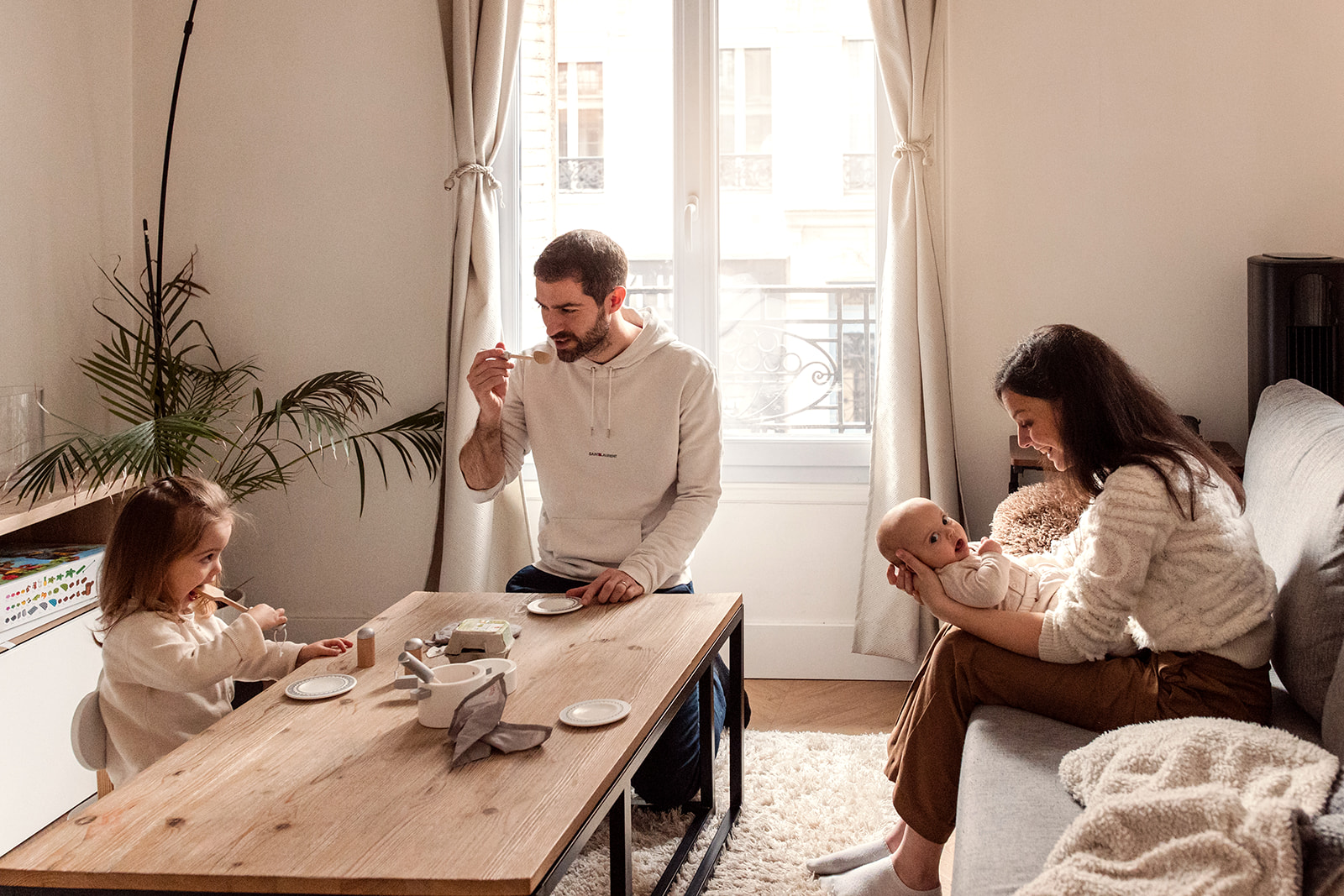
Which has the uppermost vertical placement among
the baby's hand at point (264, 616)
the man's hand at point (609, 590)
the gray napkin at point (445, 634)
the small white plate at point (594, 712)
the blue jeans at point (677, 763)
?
the baby's hand at point (264, 616)

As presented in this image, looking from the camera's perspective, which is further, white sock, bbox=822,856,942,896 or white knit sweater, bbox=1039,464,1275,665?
white sock, bbox=822,856,942,896

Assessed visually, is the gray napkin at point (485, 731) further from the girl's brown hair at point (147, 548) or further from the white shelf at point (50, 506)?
the white shelf at point (50, 506)

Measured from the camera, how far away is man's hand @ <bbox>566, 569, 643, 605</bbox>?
7.32ft

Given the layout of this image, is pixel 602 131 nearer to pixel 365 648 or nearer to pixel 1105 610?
pixel 365 648

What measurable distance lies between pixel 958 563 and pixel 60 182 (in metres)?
2.65

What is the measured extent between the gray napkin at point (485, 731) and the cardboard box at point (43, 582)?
4.41ft

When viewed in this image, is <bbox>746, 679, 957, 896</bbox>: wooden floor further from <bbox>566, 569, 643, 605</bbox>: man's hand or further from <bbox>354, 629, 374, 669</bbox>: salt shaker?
<bbox>354, 629, 374, 669</bbox>: salt shaker

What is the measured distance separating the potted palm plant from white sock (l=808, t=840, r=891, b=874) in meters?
1.59

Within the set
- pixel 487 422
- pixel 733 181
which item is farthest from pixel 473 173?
pixel 487 422

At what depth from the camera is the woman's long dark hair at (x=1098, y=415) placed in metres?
1.81

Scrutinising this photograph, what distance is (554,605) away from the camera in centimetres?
218

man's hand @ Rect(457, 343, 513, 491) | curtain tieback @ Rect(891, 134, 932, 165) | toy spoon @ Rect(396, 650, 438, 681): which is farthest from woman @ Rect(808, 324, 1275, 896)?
curtain tieback @ Rect(891, 134, 932, 165)

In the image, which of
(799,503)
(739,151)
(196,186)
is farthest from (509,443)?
(196,186)

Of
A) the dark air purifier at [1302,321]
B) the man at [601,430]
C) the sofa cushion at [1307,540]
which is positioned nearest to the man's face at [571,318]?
the man at [601,430]
